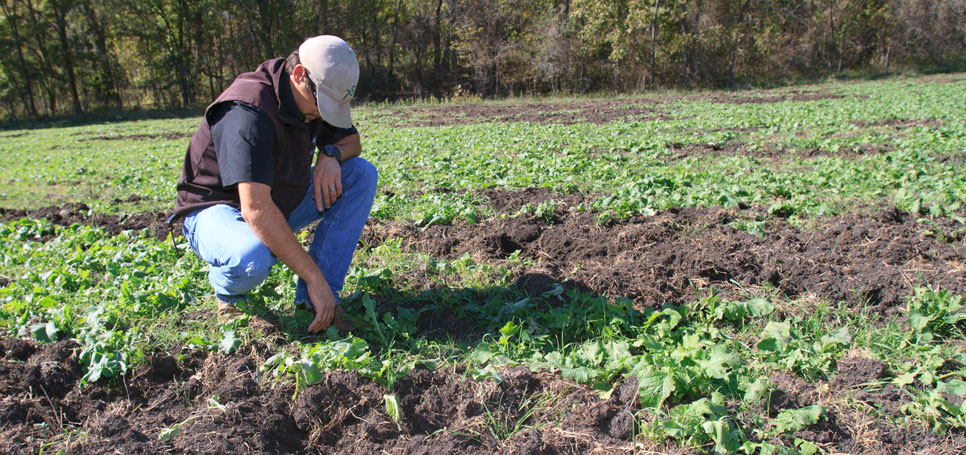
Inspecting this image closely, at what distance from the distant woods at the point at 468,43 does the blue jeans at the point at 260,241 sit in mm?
31875

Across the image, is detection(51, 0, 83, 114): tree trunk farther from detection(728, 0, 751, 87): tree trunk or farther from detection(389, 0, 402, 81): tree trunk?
detection(728, 0, 751, 87): tree trunk

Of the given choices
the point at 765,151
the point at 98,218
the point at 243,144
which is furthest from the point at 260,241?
the point at 765,151

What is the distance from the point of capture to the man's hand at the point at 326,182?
326 cm

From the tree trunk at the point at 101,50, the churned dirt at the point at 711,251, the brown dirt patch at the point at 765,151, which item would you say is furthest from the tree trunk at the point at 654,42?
the tree trunk at the point at 101,50

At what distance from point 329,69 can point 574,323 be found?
76.0 inches

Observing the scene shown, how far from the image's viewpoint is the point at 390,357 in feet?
9.23

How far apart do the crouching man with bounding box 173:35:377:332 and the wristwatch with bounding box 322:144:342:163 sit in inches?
0.9

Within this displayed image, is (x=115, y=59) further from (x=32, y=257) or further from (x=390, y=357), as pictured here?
(x=390, y=357)

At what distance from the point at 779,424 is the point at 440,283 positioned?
2.19 metres

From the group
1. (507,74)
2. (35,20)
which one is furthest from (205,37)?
(507,74)

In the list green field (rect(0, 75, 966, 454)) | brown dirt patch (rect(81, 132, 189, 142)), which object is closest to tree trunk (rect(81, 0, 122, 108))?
brown dirt patch (rect(81, 132, 189, 142))

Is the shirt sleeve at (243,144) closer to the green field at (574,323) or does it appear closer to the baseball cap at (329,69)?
the baseball cap at (329,69)

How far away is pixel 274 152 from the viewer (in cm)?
291

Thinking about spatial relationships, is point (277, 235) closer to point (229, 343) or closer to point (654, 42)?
point (229, 343)
